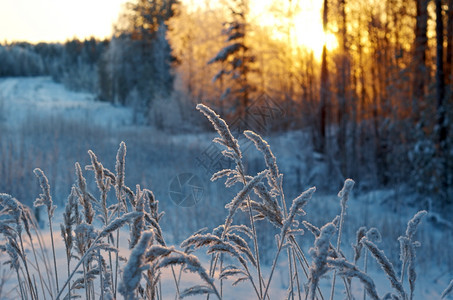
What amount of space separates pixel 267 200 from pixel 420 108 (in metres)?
9.70

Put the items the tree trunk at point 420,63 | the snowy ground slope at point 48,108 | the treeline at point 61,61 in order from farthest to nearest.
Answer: the treeline at point 61,61 → the snowy ground slope at point 48,108 → the tree trunk at point 420,63

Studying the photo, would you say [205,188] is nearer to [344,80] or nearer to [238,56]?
[344,80]

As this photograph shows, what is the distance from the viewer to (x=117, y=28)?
33.6 meters

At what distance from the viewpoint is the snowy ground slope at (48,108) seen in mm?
16844

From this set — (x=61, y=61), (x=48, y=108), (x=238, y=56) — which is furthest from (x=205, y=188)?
(x=61, y=61)

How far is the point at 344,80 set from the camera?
14.4 m

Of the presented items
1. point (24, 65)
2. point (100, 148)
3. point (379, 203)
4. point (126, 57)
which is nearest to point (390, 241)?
point (379, 203)

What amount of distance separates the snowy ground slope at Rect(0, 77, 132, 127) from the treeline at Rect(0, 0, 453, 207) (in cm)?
188

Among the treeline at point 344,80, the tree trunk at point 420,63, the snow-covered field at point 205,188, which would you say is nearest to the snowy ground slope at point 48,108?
the snow-covered field at point 205,188

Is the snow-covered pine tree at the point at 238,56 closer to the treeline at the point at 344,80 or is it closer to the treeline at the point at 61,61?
the treeline at the point at 344,80

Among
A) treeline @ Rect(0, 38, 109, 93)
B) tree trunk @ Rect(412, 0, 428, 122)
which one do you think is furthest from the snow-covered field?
treeline @ Rect(0, 38, 109, 93)

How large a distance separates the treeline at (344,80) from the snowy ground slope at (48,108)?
1883 millimetres

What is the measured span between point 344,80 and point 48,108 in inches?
604

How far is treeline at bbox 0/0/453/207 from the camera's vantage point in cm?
910
